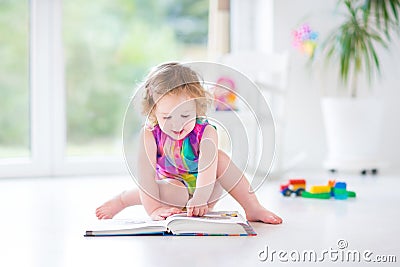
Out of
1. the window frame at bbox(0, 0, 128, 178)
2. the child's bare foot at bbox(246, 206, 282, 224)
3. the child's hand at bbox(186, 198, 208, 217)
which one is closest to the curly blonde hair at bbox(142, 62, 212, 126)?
the child's hand at bbox(186, 198, 208, 217)

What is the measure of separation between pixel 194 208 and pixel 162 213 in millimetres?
119

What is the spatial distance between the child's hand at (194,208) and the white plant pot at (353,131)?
161 centimetres

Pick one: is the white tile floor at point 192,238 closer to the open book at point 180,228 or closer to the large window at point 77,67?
the open book at point 180,228

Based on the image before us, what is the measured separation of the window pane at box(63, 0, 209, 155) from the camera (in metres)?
3.51

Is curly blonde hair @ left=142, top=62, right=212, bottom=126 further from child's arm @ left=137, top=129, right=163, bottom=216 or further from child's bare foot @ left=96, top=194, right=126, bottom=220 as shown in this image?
child's bare foot @ left=96, top=194, right=126, bottom=220

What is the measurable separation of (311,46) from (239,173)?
5.49 ft

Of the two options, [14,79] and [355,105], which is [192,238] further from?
[14,79]

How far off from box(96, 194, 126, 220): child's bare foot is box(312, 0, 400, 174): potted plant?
1598 mm

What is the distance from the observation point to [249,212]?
2117 millimetres

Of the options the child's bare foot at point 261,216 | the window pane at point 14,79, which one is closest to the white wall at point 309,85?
the window pane at point 14,79

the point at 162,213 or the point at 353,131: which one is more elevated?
the point at 353,131

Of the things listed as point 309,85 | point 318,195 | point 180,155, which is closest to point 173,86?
point 180,155

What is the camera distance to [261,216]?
210cm

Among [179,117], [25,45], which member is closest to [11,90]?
[25,45]
